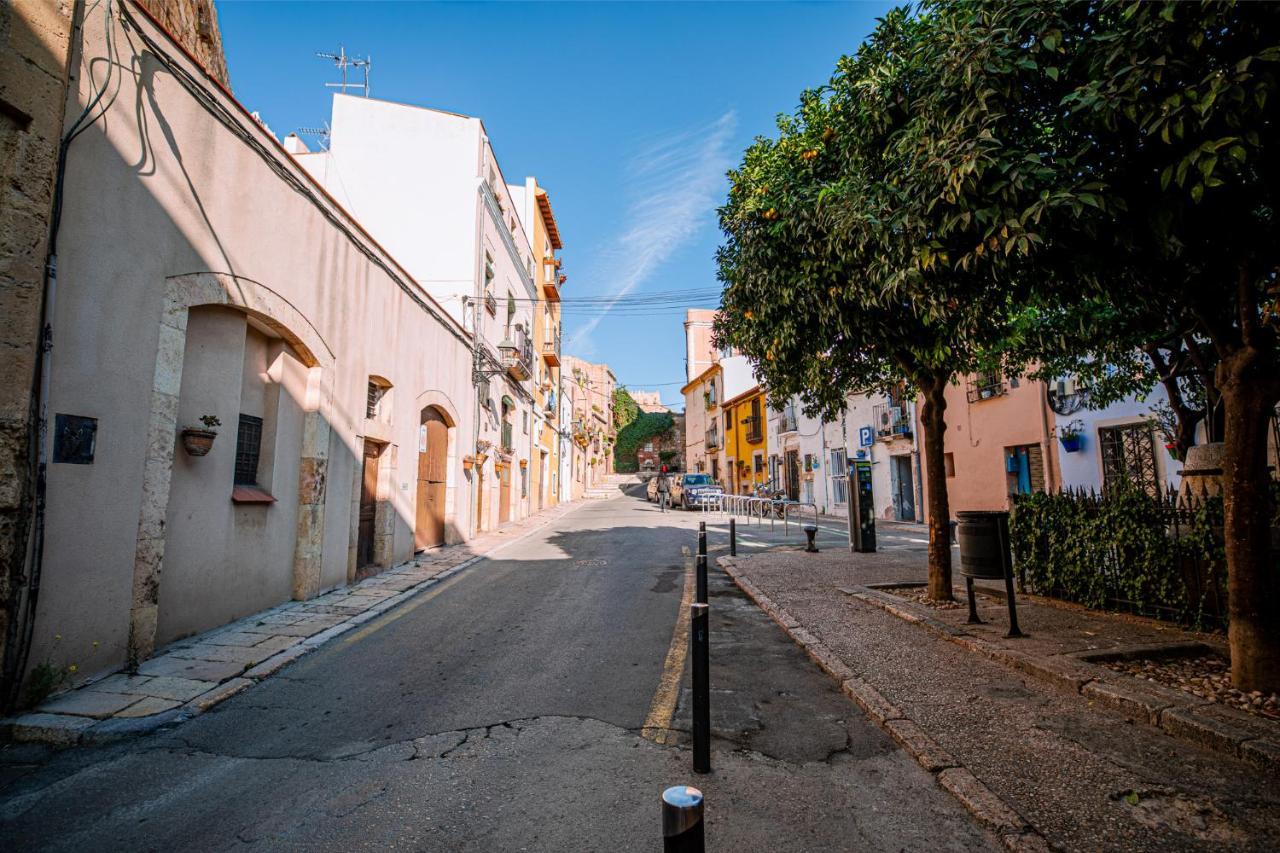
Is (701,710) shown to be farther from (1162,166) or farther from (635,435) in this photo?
(635,435)

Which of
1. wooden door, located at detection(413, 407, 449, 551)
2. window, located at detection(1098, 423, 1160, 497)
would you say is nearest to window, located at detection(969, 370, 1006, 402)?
window, located at detection(1098, 423, 1160, 497)

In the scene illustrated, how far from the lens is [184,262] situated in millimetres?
5391

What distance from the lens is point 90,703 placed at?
401 cm

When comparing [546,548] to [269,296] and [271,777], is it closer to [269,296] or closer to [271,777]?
[269,296]

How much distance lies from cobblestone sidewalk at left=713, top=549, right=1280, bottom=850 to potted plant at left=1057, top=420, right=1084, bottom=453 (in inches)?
362

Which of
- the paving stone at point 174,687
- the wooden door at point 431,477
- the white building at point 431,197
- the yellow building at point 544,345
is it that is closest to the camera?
the paving stone at point 174,687

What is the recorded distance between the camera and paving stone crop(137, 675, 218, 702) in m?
4.25

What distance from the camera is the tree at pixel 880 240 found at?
13.7ft

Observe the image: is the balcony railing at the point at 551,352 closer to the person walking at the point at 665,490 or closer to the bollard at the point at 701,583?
the person walking at the point at 665,490

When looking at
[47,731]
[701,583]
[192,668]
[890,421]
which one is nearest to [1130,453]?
[890,421]

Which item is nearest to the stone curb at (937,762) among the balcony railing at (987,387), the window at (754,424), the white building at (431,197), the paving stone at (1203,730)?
the paving stone at (1203,730)

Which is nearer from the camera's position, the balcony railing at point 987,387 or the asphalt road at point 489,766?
the asphalt road at point 489,766

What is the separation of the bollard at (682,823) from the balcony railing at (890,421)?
20.2 meters

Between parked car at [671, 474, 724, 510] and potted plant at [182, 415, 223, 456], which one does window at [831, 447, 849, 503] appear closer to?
parked car at [671, 474, 724, 510]
